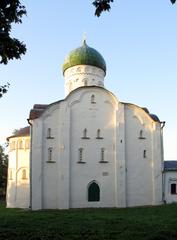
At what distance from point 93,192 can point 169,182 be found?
18.9 feet

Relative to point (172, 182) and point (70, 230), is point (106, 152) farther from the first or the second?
point (70, 230)

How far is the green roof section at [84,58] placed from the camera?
32656 millimetres

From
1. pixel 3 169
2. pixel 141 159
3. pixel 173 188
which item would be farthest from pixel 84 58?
pixel 3 169

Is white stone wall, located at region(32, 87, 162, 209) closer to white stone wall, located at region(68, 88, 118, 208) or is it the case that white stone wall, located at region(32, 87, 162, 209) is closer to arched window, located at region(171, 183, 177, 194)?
white stone wall, located at region(68, 88, 118, 208)

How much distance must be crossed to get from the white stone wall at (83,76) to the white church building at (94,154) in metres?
4.58

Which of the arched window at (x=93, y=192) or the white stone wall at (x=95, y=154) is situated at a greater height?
the white stone wall at (x=95, y=154)

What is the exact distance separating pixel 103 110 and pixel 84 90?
1996mm

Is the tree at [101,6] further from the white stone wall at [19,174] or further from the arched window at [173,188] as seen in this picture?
the white stone wall at [19,174]

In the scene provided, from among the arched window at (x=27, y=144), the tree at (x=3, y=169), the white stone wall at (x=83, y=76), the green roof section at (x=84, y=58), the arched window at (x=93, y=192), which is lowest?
the arched window at (x=93, y=192)

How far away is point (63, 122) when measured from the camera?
26.9 metres

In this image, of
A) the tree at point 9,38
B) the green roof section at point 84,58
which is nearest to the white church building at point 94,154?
the green roof section at point 84,58

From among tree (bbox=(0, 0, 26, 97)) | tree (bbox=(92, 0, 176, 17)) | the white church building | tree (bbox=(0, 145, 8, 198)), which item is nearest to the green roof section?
the white church building

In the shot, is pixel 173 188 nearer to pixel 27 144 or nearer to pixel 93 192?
pixel 93 192

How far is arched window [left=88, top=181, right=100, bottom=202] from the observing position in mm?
26562
